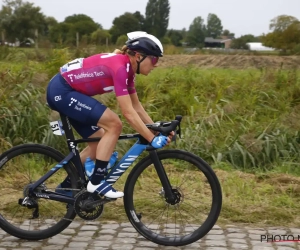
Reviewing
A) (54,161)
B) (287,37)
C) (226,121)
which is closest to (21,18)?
(287,37)

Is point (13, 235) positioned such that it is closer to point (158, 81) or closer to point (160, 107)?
point (160, 107)

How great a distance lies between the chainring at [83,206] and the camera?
498 cm

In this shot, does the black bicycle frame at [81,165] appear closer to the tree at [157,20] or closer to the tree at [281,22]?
the tree at [281,22]

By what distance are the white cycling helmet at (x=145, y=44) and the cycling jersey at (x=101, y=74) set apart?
0.12 m

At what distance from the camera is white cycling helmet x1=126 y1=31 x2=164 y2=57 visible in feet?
15.7

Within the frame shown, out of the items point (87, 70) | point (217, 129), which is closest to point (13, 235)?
point (87, 70)

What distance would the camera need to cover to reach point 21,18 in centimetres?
2638

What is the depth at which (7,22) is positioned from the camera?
24.2 meters

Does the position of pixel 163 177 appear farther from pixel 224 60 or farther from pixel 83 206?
pixel 224 60

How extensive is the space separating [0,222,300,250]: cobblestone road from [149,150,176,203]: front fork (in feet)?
1.41

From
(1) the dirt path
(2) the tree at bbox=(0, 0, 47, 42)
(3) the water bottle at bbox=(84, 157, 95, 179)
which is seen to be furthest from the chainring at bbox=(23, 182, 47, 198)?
(2) the tree at bbox=(0, 0, 47, 42)

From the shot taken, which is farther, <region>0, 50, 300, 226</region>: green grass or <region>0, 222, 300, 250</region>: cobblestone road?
<region>0, 50, 300, 226</region>: green grass

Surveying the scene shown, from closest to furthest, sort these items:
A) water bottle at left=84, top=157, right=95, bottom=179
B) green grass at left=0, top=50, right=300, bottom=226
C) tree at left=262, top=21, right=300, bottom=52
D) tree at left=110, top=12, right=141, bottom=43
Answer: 1. water bottle at left=84, top=157, right=95, bottom=179
2. green grass at left=0, top=50, right=300, bottom=226
3. tree at left=262, top=21, right=300, bottom=52
4. tree at left=110, top=12, right=141, bottom=43

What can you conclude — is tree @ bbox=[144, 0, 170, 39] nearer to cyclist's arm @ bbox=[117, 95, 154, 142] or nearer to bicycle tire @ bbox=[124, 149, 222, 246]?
bicycle tire @ bbox=[124, 149, 222, 246]
